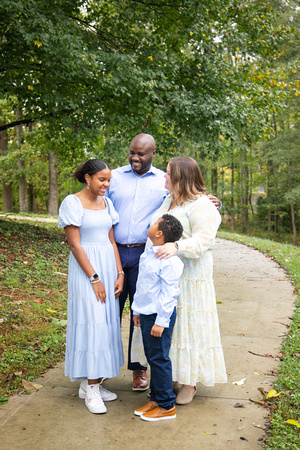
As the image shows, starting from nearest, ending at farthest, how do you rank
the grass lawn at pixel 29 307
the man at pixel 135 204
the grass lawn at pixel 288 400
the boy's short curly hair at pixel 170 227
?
the grass lawn at pixel 288 400
the boy's short curly hair at pixel 170 227
the man at pixel 135 204
the grass lawn at pixel 29 307

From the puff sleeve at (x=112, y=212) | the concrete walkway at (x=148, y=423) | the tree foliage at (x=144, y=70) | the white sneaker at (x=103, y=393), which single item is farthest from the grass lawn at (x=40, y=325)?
A: the tree foliage at (x=144, y=70)

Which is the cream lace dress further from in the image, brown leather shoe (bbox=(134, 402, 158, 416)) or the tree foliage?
the tree foliage

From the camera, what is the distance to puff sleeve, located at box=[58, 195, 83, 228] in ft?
12.1

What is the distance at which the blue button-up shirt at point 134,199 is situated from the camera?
164 inches

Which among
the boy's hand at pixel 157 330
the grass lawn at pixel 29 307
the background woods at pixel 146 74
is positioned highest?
the background woods at pixel 146 74

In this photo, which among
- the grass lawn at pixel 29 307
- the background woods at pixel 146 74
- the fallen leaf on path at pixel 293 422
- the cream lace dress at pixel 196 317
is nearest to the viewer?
the fallen leaf on path at pixel 293 422

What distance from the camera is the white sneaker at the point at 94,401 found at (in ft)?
11.7

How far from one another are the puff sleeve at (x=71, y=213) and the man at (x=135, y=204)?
0.56 meters

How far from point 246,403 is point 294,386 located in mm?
513

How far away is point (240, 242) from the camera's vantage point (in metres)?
16.8

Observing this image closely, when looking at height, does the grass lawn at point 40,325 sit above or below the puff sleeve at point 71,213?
below

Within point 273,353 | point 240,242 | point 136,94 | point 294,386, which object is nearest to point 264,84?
point 136,94

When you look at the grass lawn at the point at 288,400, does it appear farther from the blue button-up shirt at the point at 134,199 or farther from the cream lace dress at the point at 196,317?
the blue button-up shirt at the point at 134,199

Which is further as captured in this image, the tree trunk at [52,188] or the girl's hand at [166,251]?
the tree trunk at [52,188]
